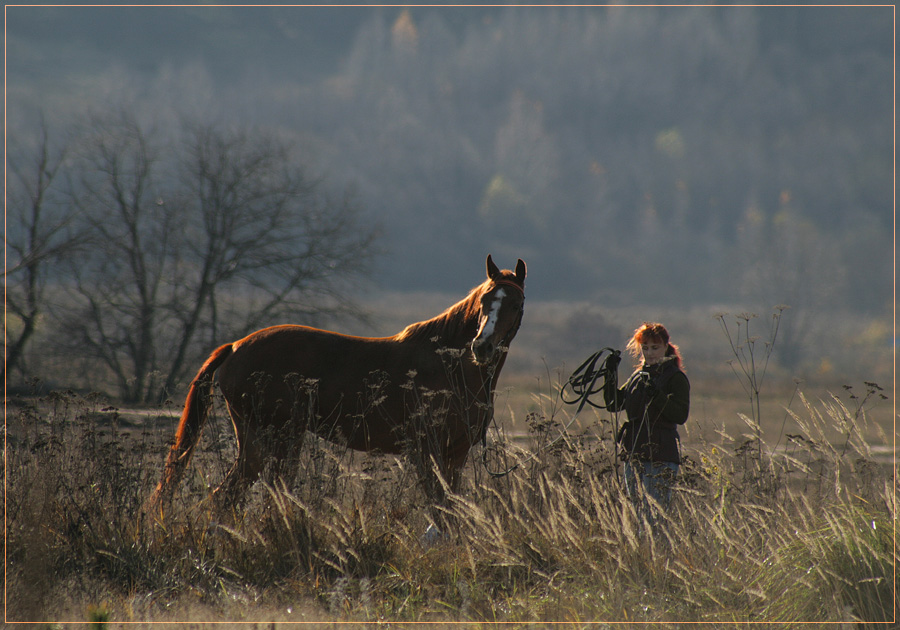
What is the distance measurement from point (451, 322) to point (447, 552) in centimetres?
214

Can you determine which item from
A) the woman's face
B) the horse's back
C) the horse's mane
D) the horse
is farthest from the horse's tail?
the woman's face

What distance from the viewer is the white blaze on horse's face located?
5180 mm

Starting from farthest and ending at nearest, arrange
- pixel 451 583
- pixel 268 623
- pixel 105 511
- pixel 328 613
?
pixel 105 511 < pixel 451 583 < pixel 328 613 < pixel 268 623

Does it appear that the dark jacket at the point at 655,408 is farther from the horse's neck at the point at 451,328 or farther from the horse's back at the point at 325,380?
the horse's back at the point at 325,380

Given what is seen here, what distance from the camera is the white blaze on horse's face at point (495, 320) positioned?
17.0 ft

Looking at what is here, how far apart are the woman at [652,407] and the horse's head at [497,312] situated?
912mm

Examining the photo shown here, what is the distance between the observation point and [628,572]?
412cm

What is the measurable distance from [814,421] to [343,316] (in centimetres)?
1676

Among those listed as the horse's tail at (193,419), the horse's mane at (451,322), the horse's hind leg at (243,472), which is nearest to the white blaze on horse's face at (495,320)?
the horse's mane at (451,322)

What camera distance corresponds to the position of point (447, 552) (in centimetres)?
452

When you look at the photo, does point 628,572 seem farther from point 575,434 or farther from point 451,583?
point 575,434

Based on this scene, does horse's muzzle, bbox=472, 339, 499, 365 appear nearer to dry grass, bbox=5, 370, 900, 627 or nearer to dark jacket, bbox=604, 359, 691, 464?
dry grass, bbox=5, 370, 900, 627

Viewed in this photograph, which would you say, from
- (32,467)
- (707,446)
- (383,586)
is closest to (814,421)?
(707,446)

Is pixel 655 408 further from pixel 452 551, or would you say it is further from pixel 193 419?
pixel 193 419
